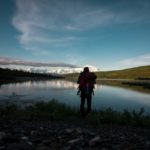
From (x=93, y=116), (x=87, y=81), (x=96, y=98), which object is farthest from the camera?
(x=96, y=98)

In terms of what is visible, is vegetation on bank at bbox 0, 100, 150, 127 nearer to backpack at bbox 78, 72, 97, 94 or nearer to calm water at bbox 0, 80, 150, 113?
backpack at bbox 78, 72, 97, 94

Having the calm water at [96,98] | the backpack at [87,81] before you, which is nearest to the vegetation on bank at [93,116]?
the backpack at [87,81]

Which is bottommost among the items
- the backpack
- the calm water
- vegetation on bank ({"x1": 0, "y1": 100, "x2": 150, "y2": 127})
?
the calm water

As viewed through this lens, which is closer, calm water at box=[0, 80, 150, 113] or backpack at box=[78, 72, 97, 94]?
backpack at box=[78, 72, 97, 94]

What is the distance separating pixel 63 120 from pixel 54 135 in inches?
263

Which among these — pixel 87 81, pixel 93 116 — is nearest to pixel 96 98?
pixel 87 81

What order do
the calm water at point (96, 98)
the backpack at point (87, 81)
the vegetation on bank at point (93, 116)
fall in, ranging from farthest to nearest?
the calm water at point (96, 98) < the backpack at point (87, 81) < the vegetation on bank at point (93, 116)

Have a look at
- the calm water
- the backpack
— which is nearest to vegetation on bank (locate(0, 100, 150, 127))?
the backpack

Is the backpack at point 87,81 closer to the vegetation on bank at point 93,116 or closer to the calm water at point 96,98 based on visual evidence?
the vegetation on bank at point 93,116

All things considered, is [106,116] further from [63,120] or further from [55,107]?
[55,107]

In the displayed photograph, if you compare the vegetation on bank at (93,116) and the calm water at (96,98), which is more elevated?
the vegetation on bank at (93,116)

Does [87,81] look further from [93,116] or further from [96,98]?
[96,98]

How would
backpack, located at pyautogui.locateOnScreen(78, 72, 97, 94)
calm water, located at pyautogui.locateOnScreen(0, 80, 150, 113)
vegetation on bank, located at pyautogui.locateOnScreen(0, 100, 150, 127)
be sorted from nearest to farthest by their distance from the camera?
vegetation on bank, located at pyautogui.locateOnScreen(0, 100, 150, 127) → backpack, located at pyautogui.locateOnScreen(78, 72, 97, 94) → calm water, located at pyautogui.locateOnScreen(0, 80, 150, 113)

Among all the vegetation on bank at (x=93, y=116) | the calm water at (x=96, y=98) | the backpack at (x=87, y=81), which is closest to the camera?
the vegetation on bank at (x=93, y=116)
